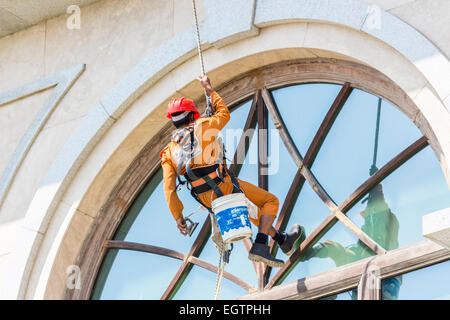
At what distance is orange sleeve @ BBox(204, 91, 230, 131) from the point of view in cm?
748

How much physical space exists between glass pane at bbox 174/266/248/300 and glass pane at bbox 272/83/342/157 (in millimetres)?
1291

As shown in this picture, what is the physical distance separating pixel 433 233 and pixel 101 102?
446cm

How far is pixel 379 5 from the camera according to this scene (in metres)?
7.81

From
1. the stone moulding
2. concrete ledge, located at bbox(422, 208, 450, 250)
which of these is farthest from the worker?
the stone moulding

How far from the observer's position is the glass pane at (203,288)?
834 centimetres

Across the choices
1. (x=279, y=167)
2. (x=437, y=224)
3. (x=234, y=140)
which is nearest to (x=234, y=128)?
(x=234, y=140)

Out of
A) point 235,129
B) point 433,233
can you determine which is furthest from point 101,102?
point 433,233

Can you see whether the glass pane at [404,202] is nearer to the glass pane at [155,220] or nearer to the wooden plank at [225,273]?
the wooden plank at [225,273]

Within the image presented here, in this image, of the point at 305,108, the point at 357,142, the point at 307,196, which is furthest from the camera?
the point at 305,108

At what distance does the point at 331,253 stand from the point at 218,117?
4.79 ft

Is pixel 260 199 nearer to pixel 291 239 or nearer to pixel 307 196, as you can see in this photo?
pixel 291 239

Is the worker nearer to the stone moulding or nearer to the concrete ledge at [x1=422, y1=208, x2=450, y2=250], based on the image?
the concrete ledge at [x1=422, y1=208, x2=450, y2=250]

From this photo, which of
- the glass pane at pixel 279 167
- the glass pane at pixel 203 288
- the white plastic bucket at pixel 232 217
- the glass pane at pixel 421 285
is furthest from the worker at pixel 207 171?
the glass pane at pixel 421 285

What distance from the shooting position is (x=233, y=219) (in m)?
7.34
